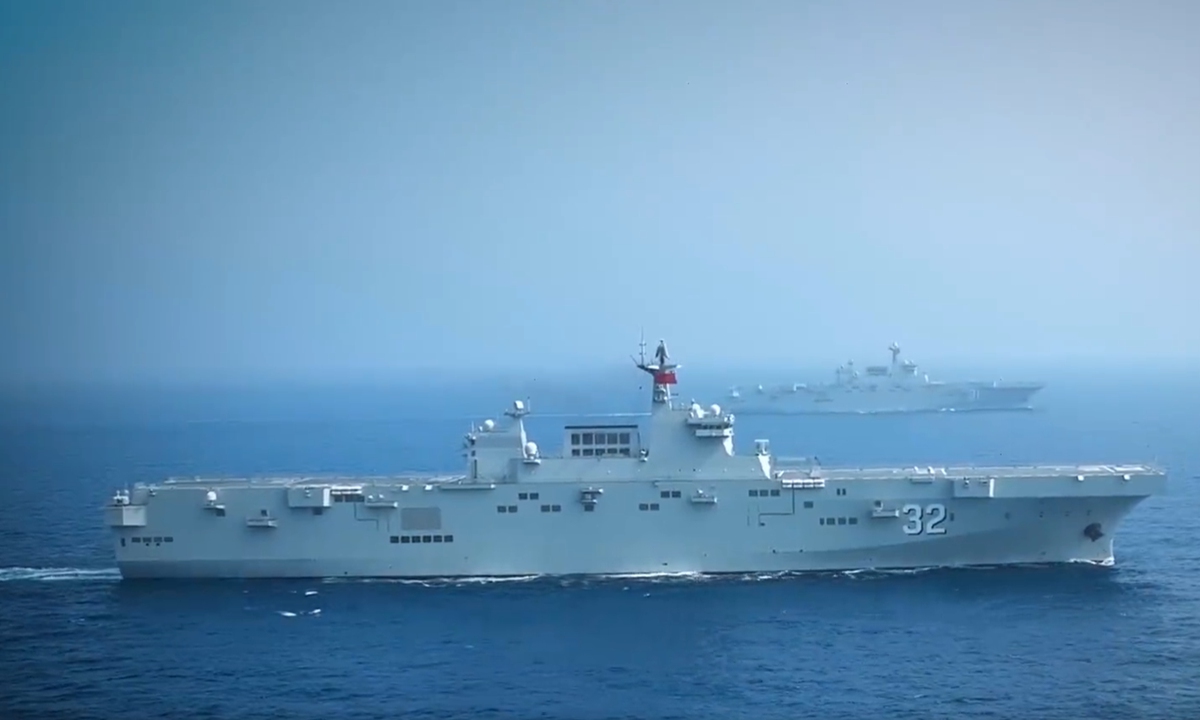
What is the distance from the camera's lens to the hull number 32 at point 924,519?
20688mm

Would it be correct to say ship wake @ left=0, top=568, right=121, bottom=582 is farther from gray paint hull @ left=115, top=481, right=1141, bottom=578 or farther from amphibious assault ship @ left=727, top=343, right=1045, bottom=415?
amphibious assault ship @ left=727, top=343, right=1045, bottom=415

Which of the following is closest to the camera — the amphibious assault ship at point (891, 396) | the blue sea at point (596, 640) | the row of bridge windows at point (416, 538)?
the blue sea at point (596, 640)

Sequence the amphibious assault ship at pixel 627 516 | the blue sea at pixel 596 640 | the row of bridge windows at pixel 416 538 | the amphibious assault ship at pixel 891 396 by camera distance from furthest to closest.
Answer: the amphibious assault ship at pixel 891 396, the row of bridge windows at pixel 416 538, the amphibious assault ship at pixel 627 516, the blue sea at pixel 596 640

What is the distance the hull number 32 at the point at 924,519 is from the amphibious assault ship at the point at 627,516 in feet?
0.08

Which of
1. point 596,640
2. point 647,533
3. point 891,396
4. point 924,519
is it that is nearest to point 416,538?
point 647,533

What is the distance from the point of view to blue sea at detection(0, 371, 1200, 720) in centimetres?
1415

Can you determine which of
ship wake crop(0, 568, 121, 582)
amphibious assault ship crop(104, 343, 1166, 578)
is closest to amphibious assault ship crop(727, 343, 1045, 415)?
amphibious assault ship crop(104, 343, 1166, 578)

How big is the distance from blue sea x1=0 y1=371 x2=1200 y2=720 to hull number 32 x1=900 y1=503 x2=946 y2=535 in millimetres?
762

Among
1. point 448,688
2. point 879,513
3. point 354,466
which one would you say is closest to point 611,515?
point 879,513

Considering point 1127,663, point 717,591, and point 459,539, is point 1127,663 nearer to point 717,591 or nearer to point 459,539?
point 717,591

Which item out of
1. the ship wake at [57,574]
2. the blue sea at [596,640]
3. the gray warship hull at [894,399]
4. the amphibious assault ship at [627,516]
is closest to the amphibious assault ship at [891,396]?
the gray warship hull at [894,399]

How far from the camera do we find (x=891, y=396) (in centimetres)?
6006

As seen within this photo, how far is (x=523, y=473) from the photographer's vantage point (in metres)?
20.8

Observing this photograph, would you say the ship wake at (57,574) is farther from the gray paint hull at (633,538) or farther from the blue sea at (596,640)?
the gray paint hull at (633,538)
